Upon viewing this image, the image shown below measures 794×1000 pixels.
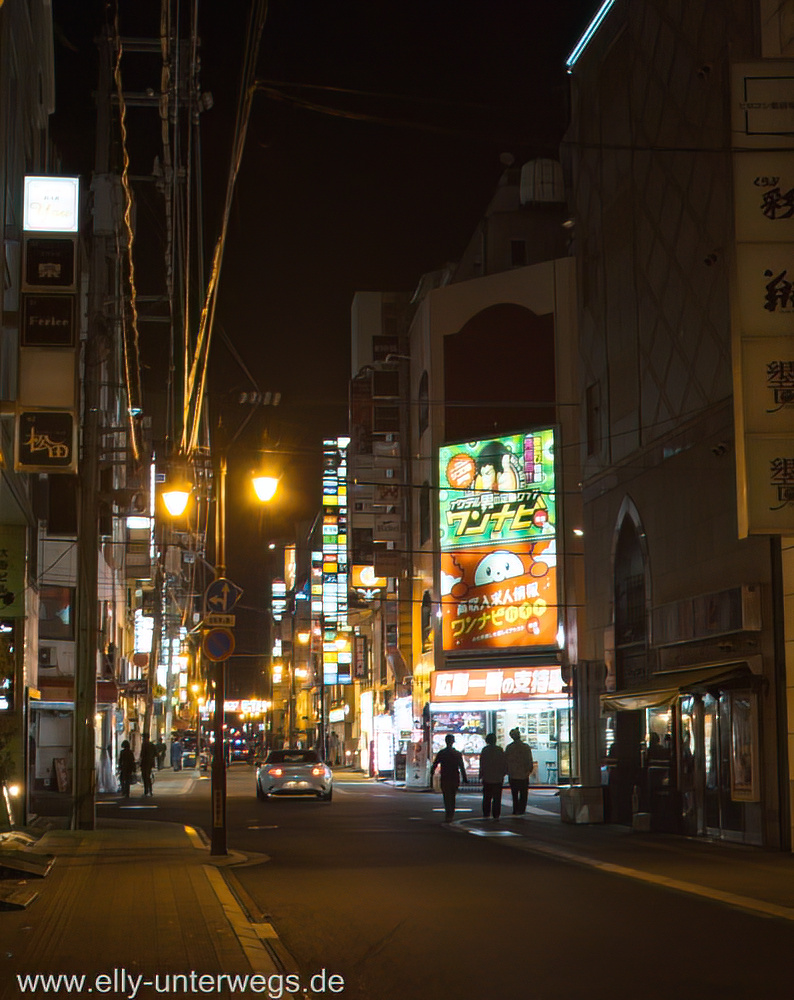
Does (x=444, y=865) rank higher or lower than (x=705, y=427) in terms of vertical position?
lower

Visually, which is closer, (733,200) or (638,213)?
(733,200)

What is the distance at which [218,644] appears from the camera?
65.6 ft

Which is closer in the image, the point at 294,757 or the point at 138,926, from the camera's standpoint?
the point at 138,926

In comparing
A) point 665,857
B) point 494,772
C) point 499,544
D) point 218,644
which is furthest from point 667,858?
point 499,544

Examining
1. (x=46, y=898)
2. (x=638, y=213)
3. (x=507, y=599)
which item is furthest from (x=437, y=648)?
(x=46, y=898)

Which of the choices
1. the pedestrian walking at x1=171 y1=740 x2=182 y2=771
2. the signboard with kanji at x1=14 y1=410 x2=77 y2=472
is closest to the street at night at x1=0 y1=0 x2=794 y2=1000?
the signboard with kanji at x1=14 y1=410 x2=77 y2=472

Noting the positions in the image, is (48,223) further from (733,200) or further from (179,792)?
(179,792)

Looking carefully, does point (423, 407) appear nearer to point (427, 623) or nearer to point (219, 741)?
point (427, 623)

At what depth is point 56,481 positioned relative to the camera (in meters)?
31.7

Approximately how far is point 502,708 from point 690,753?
23.8 metres

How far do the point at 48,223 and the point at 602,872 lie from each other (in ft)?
37.8

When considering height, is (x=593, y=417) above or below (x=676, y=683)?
above

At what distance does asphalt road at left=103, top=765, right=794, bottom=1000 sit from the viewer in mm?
9211

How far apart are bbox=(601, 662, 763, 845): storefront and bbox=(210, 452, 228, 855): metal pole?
7.38m
